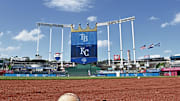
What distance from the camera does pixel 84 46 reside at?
55.8 m

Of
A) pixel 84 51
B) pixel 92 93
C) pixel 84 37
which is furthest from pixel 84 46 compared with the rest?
pixel 92 93

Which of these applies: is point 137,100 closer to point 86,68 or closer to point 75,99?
point 75,99

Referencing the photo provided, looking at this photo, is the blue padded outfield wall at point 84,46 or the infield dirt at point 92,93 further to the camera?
the blue padded outfield wall at point 84,46

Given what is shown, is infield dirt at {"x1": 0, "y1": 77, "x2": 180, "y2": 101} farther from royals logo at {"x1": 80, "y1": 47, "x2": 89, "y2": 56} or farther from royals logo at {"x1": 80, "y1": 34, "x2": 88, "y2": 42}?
royals logo at {"x1": 80, "y1": 34, "x2": 88, "y2": 42}

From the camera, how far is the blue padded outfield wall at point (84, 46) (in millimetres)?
55438

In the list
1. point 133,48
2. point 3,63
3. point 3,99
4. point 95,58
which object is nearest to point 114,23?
point 133,48

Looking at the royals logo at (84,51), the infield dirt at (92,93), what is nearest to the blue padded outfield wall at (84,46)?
the royals logo at (84,51)

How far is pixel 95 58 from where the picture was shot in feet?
182

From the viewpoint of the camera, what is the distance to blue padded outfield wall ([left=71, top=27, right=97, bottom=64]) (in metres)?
55.4

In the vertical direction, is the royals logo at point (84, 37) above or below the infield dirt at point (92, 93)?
above

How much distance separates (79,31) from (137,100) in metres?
52.2

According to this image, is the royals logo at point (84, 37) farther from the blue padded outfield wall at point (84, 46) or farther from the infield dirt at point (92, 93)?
the infield dirt at point (92, 93)

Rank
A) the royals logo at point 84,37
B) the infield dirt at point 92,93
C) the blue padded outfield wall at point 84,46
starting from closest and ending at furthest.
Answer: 1. the infield dirt at point 92,93
2. the blue padded outfield wall at point 84,46
3. the royals logo at point 84,37

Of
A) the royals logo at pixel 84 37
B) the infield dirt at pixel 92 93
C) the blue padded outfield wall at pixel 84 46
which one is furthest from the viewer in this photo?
the royals logo at pixel 84 37
